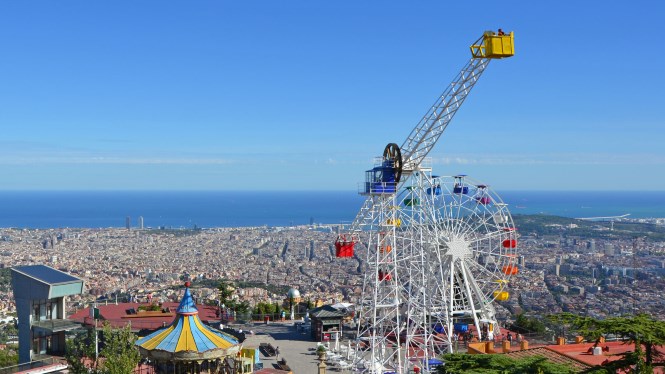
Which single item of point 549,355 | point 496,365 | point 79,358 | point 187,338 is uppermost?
point 187,338

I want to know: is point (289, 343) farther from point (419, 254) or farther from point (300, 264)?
point (300, 264)

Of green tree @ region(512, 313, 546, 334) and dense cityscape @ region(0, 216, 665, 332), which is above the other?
dense cityscape @ region(0, 216, 665, 332)

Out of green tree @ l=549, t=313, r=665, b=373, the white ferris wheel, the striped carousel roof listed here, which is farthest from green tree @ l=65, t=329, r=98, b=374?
the white ferris wheel

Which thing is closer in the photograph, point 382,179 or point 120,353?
point 120,353

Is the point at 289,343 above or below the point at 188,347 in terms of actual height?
below

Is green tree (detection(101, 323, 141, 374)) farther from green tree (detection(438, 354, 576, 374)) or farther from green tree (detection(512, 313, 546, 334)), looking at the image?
green tree (detection(512, 313, 546, 334))

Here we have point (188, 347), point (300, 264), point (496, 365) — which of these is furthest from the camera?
point (300, 264)

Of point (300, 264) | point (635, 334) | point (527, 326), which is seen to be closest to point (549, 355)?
point (635, 334)

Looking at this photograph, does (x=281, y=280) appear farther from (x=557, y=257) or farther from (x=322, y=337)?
(x=322, y=337)

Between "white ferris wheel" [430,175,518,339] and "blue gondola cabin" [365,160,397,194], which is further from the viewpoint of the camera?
"white ferris wheel" [430,175,518,339]
